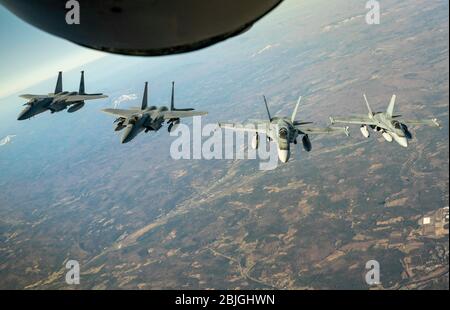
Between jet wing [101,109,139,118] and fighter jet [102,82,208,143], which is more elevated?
jet wing [101,109,139,118]

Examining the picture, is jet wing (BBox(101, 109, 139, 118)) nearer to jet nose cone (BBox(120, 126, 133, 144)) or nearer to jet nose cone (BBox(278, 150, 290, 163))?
jet nose cone (BBox(120, 126, 133, 144))

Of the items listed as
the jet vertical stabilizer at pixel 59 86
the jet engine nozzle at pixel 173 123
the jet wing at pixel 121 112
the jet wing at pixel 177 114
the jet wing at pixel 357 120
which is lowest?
the jet engine nozzle at pixel 173 123

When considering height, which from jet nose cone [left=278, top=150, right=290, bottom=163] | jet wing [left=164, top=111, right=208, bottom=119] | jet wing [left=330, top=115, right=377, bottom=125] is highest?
jet wing [left=330, top=115, right=377, bottom=125]

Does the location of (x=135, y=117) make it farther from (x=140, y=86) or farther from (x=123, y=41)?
(x=140, y=86)

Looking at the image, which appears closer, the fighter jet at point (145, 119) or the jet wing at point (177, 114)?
the fighter jet at point (145, 119)

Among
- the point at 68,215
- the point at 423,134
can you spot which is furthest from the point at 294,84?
the point at 68,215

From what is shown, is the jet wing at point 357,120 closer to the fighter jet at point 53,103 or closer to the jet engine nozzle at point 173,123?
the jet engine nozzle at point 173,123

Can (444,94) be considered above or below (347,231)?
above

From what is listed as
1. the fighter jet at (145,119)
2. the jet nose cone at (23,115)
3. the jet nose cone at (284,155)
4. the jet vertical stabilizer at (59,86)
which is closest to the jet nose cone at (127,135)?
the fighter jet at (145,119)

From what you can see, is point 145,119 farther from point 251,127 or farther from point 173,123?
point 251,127

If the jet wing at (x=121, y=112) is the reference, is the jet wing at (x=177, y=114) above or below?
below

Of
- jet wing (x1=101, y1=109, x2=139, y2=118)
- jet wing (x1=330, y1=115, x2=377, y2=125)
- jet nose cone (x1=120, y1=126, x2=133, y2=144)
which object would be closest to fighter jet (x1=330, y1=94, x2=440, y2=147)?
jet wing (x1=330, y1=115, x2=377, y2=125)
